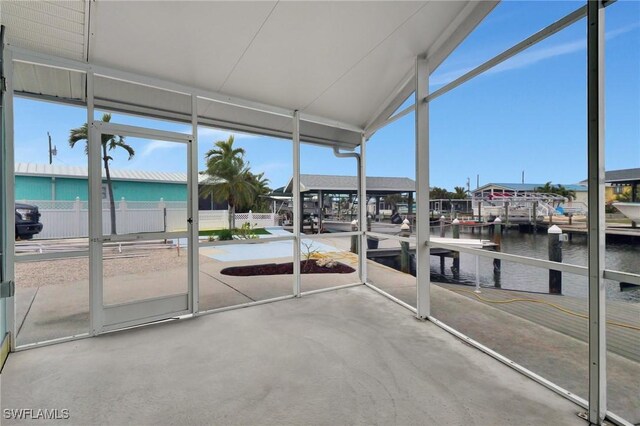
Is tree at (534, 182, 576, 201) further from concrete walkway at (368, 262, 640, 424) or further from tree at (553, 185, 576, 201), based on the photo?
concrete walkway at (368, 262, 640, 424)

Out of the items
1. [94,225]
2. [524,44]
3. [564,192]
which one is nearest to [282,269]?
[94,225]

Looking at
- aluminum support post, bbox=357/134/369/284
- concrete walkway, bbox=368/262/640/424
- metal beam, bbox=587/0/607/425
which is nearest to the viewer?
metal beam, bbox=587/0/607/425

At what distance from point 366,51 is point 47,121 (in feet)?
10.0

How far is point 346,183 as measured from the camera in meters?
6.32

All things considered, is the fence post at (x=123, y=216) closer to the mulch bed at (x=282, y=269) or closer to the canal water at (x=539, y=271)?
the mulch bed at (x=282, y=269)

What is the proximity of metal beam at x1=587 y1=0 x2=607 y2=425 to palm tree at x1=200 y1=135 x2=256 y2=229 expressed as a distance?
360 centimetres

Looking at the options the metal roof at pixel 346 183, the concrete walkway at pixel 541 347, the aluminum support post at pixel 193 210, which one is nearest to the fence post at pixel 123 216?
the aluminum support post at pixel 193 210

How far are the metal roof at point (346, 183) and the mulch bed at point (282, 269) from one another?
1639 mm

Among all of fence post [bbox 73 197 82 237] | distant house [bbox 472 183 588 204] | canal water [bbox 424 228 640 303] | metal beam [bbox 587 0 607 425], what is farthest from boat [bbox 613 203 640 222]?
fence post [bbox 73 197 82 237]

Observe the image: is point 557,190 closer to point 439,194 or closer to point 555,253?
point 439,194

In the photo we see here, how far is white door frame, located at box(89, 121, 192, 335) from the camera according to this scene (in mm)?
2818

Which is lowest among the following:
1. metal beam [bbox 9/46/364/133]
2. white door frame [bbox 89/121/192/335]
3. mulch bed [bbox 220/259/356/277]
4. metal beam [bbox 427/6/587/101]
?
mulch bed [bbox 220/259/356/277]

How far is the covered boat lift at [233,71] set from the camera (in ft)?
6.46

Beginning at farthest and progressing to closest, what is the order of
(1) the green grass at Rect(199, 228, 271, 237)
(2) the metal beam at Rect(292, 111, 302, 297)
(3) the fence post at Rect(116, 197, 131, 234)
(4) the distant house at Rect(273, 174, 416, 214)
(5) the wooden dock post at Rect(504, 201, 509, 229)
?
(4) the distant house at Rect(273, 174, 416, 214) < (2) the metal beam at Rect(292, 111, 302, 297) < (5) the wooden dock post at Rect(504, 201, 509, 229) < (1) the green grass at Rect(199, 228, 271, 237) < (3) the fence post at Rect(116, 197, 131, 234)
